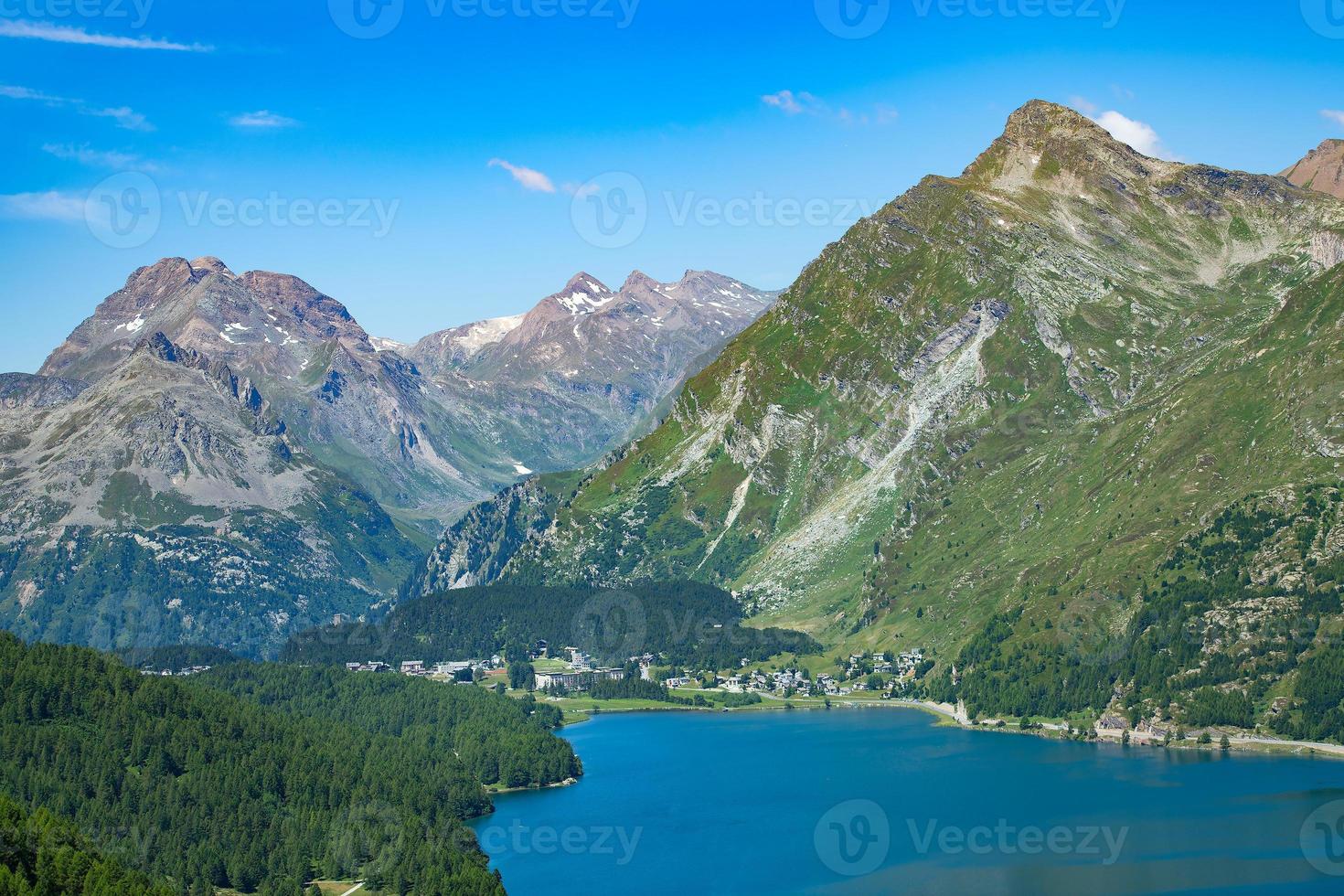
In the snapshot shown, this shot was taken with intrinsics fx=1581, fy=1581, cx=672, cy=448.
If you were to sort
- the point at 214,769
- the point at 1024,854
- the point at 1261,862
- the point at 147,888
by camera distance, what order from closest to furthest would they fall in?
1. the point at 147,888
2. the point at 1261,862
3. the point at 1024,854
4. the point at 214,769

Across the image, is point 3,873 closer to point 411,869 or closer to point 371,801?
point 411,869

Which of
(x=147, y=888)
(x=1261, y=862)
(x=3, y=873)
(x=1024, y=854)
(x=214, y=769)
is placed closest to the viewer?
(x=3, y=873)

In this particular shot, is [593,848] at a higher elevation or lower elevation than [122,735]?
lower

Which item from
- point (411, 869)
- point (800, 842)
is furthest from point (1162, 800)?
point (411, 869)

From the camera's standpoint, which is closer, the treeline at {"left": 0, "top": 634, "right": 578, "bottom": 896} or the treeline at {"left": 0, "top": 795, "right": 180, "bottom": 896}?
the treeline at {"left": 0, "top": 795, "right": 180, "bottom": 896}

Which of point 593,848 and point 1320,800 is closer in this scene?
point 1320,800

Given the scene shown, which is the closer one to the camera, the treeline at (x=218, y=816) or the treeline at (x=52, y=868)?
the treeline at (x=52, y=868)

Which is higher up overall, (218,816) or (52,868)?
(52,868)

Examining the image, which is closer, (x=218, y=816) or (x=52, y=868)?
(x=52, y=868)
